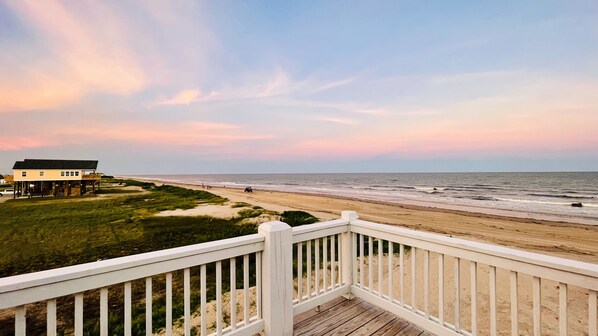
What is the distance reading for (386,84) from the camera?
13.5 metres

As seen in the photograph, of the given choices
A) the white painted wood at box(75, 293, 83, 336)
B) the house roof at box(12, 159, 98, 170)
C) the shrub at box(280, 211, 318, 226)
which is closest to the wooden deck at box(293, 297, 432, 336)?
the white painted wood at box(75, 293, 83, 336)

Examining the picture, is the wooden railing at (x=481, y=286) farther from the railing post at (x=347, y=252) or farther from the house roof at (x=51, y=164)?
the house roof at (x=51, y=164)

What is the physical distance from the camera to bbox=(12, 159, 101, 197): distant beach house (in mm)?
27391

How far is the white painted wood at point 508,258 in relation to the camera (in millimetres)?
1504

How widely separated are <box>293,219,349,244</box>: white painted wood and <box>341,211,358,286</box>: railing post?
8cm

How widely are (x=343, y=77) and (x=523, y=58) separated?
7583 millimetres

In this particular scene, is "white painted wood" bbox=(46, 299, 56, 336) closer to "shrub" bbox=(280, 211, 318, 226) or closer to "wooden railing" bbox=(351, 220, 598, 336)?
"wooden railing" bbox=(351, 220, 598, 336)

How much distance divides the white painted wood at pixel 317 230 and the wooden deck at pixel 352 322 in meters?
0.88

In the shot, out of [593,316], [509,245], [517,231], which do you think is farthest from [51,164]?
[517,231]

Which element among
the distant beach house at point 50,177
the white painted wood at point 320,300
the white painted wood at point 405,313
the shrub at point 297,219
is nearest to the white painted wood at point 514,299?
the white painted wood at point 405,313

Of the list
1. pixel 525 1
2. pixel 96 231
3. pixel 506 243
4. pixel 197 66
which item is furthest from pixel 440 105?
pixel 96 231

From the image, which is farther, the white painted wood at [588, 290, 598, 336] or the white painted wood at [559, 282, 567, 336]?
the white painted wood at [559, 282, 567, 336]

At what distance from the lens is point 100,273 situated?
1.45m

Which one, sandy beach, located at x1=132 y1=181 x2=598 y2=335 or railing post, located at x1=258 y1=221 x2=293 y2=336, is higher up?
railing post, located at x1=258 y1=221 x2=293 y2=336
